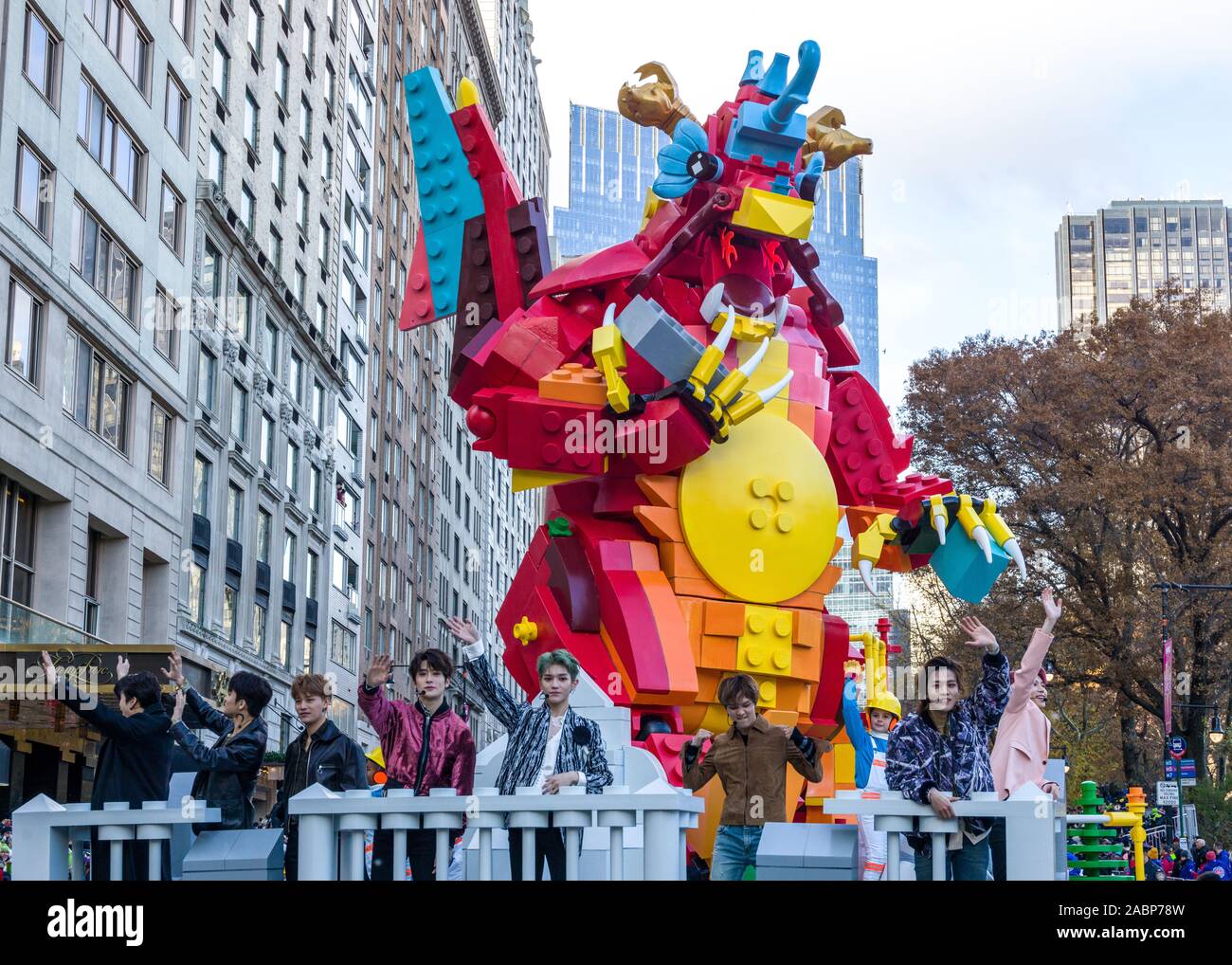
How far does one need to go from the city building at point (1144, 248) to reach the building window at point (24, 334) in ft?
404

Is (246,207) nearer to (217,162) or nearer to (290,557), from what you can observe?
(217,162)

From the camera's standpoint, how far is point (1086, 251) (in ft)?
490

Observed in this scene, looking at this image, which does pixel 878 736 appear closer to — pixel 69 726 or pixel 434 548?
pixel 69 726

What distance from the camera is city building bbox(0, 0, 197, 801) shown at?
81.3 ft

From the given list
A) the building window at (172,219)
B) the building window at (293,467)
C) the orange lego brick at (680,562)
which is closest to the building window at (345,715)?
the building window at (293,467)

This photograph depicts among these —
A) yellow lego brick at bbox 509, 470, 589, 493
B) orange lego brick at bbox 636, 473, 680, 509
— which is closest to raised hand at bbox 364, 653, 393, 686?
yellow lego brick at bbox 509, 470, 589, 493

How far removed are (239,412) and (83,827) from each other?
31426 millimetres

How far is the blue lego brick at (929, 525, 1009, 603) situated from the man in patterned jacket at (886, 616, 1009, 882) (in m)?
5.73

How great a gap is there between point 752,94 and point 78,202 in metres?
17.3

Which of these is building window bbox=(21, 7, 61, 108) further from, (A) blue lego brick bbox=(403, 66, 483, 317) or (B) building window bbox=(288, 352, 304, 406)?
(B) building window bbox=(288, 352, 304, 406)

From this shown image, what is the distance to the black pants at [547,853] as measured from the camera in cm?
752

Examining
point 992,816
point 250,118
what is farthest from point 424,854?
point 250,118

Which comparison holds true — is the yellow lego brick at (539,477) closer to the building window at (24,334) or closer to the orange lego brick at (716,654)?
the orange lego brick at (716,654)
